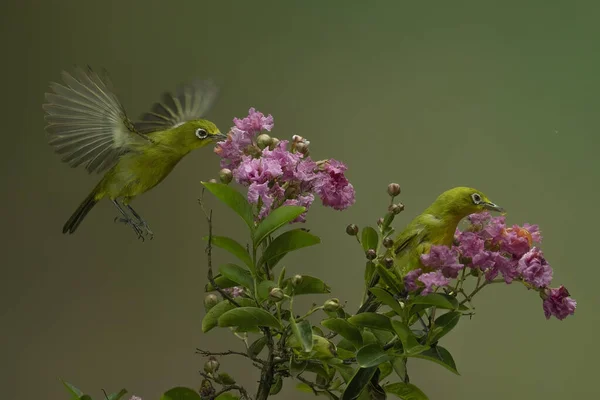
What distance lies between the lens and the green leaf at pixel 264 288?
1147 mm

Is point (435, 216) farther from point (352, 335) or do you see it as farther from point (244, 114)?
point (244, 114)

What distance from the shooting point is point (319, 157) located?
1.93 meters

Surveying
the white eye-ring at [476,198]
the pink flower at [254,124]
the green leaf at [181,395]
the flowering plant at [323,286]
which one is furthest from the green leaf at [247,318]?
the white eye-ring at [476,198]

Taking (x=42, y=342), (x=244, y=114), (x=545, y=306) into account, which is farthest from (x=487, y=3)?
(x=42, y=342)

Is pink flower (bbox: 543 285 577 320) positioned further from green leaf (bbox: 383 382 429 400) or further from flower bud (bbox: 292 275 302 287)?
flower bud (bbox: 292 275 302 287)

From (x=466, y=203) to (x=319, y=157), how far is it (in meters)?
0.70

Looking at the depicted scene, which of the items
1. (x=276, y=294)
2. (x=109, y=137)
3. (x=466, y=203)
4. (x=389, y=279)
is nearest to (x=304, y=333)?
(x=276, y=294)

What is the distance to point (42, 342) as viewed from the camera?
1.75m

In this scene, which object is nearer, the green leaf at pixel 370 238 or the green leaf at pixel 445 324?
the green leaf at pixel 445 324

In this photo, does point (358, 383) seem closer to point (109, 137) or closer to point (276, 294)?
point (276, 294)

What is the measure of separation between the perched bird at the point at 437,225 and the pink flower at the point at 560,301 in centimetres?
18

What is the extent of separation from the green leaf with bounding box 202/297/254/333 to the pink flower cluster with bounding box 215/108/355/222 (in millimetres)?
145

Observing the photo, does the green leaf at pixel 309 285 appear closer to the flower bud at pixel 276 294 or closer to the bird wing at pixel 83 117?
the flower bud at pixel 276 294

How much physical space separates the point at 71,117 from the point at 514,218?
3.86 feet
